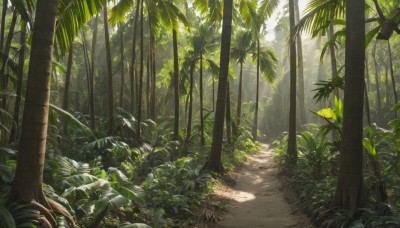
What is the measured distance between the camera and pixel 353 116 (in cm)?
541

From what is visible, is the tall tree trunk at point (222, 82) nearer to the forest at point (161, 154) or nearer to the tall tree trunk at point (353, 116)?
the forest at point (161, 154)

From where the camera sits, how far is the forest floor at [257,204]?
6.25 metres

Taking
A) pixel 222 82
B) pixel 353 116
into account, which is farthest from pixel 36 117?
pixel 222 82

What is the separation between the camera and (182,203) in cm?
650

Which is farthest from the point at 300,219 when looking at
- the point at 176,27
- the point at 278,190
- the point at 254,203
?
the point at 176,27

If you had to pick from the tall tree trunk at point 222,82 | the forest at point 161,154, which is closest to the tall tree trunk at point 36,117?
the forest at point 161,154

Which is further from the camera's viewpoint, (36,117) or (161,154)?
(161,154)

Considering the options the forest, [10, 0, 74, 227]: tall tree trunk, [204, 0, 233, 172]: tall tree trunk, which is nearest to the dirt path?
the forest

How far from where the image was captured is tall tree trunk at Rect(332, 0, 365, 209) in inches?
211

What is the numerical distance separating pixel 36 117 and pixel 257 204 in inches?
217

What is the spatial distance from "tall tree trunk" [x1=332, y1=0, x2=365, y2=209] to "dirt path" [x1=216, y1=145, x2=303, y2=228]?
1.16m

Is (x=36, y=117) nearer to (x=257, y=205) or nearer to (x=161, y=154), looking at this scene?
(x=257, y=205)

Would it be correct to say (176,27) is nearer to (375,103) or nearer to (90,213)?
(90,213)

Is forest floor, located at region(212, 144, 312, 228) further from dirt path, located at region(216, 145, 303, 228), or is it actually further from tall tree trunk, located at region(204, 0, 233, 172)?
tall tree trunk, located at region(204, 0, 233, 172)
